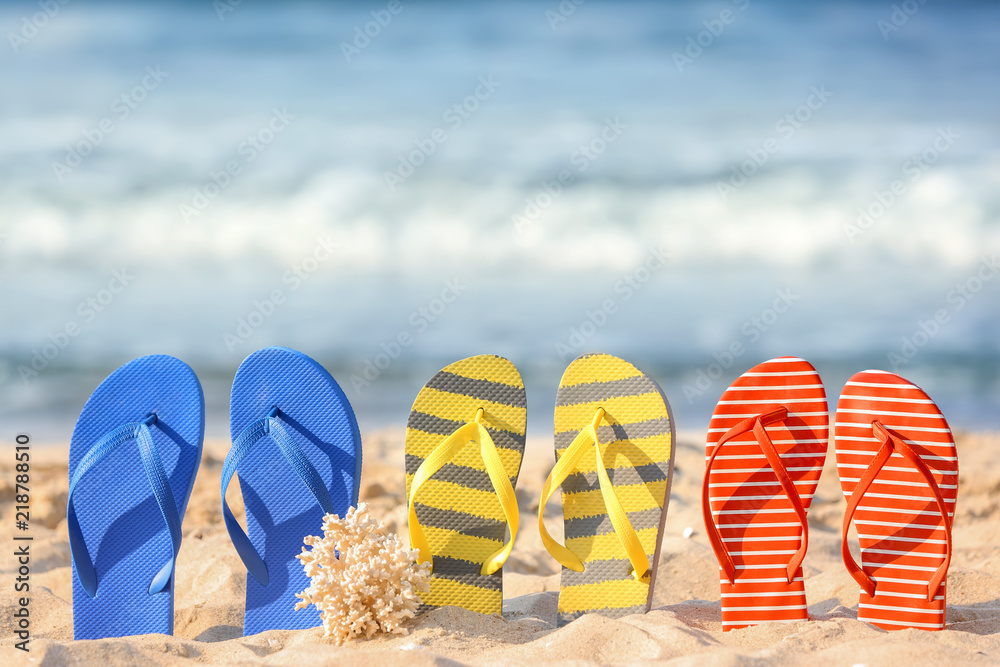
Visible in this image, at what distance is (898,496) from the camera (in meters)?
2.03

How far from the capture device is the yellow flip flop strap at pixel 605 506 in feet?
6.76

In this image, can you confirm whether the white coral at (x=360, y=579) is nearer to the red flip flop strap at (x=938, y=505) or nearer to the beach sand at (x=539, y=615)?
the beach sand at (x=539, y=615)

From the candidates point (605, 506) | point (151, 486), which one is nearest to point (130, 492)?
point (151, 486)

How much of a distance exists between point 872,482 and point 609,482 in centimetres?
69

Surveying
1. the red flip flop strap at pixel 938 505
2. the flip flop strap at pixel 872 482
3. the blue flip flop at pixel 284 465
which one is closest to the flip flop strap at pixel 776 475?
the flip flop strap at pixel 872 482

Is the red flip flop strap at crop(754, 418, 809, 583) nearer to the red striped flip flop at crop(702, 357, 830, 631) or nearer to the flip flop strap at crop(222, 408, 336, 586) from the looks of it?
the red striped flip flop at crop(702, 357, 830, 631)

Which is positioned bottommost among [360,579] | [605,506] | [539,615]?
[539,615]

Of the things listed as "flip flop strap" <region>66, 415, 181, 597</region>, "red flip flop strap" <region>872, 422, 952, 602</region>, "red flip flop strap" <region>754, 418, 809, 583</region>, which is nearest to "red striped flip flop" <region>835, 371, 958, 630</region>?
"red flip flop strap" <region>872, 422, 952, 602</region>

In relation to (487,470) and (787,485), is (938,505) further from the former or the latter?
(487,470)

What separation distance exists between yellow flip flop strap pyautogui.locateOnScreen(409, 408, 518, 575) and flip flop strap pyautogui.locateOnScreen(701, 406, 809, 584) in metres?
0.51

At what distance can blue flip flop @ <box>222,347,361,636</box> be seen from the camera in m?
2.21

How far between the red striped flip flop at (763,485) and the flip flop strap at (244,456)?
1.05 m

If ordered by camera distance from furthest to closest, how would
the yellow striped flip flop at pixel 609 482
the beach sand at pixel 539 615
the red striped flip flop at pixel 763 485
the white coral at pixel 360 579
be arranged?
1. the yellow striped flip flop at pixel 609 482
2. the red striped flip flop at pixel 763 485
3. the white coral at pixel 360 579
4. the beach sand at pixel 539 615

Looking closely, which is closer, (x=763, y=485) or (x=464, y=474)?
(x=763, y=485)
